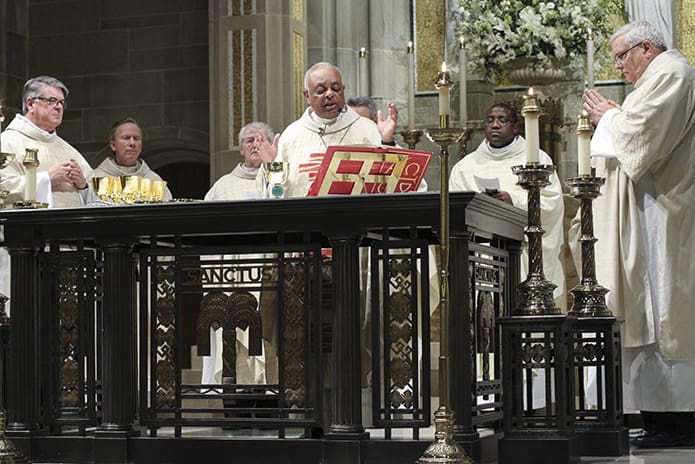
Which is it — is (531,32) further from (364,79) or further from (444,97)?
(444,97)

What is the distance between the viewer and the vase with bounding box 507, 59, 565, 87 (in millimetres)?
10328

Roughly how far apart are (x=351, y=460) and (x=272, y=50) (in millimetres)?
5914

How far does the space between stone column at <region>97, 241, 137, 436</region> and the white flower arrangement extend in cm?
472

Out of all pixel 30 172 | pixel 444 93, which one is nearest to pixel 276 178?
pixel 30 172

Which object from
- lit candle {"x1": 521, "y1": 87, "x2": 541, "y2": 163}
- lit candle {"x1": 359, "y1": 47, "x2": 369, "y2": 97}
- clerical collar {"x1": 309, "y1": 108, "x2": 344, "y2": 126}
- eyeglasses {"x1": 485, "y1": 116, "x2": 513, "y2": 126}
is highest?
lit candle {"x1": 359, "y1": 47, "x2": 369, "y2": 97}

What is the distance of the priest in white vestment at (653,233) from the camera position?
6.75 m

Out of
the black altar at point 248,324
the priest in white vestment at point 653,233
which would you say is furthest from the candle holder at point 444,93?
the priest in white vestment at point 653,233

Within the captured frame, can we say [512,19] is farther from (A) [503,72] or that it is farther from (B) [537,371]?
(B) [537,371]

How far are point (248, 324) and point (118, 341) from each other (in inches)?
22.4

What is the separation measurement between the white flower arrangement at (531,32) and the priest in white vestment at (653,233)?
3.20 meters

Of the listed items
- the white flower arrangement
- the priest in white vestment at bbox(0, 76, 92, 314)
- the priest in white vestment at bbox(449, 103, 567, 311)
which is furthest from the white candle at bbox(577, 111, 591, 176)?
the white flower arrangement

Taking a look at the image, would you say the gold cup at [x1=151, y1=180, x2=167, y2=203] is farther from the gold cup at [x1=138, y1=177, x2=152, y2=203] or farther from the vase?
the vase

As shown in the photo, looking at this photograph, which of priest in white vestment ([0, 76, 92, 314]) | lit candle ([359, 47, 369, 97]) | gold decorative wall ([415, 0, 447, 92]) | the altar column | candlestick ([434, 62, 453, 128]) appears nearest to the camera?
candlestick ([434, 62, 453, 128])

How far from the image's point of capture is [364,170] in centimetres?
614
